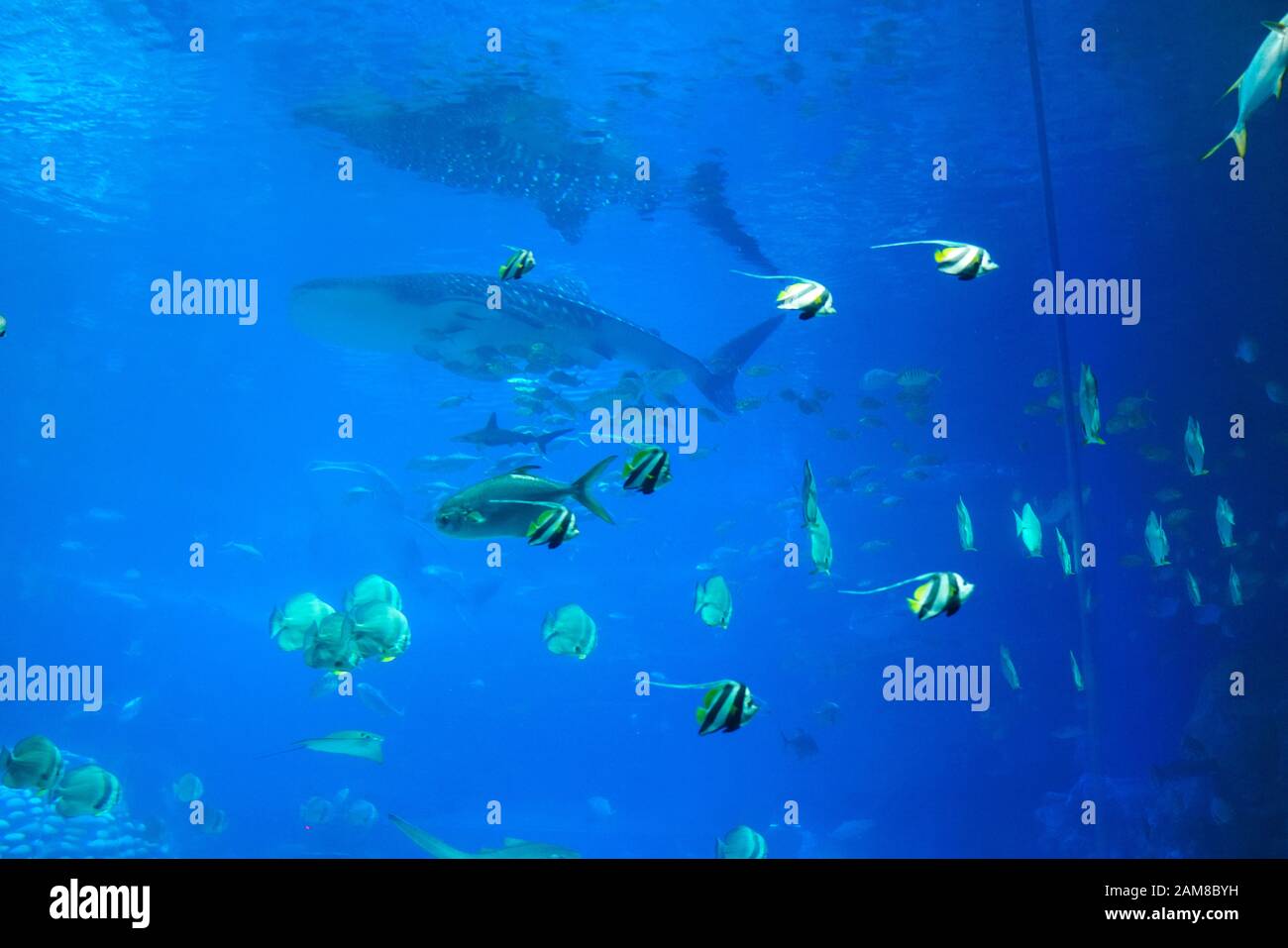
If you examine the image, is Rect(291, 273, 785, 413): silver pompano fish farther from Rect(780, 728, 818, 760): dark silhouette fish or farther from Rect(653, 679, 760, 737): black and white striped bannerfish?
Rect(653, 679, 760, 737): black and white striped bannerfish

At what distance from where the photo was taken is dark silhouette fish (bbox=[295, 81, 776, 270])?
47.0 ft

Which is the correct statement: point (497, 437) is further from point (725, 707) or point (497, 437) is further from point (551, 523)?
point (725, 707)

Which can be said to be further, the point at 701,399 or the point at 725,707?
the point at 701,399

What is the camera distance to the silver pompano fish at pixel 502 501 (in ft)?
13.9

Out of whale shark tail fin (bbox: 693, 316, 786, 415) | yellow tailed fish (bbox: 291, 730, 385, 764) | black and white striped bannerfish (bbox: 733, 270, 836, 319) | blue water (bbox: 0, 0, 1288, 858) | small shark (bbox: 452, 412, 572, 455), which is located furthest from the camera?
blue water (bbox: 0, 0, 1288, 858)

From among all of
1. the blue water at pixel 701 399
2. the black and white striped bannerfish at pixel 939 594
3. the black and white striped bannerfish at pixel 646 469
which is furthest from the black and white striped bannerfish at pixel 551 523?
the blue water at pixel 701 399

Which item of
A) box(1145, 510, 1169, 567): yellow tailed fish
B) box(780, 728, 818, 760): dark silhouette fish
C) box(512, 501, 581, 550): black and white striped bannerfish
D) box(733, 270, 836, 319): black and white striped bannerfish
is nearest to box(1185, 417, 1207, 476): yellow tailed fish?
box(1145, 510, 1169, 567): yellow tailed fish

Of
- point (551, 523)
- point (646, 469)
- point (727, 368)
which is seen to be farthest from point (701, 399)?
point (551, 523)

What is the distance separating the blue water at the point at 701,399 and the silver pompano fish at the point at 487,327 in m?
1.86

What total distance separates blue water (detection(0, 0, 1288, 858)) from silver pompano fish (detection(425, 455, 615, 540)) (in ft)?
19.6

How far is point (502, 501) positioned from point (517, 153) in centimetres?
1332

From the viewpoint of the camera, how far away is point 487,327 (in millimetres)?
14172

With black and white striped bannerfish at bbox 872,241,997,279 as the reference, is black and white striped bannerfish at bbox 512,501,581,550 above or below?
below
